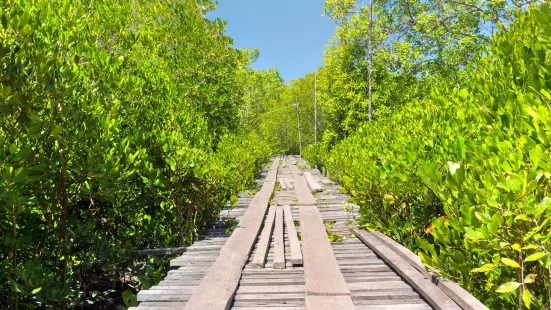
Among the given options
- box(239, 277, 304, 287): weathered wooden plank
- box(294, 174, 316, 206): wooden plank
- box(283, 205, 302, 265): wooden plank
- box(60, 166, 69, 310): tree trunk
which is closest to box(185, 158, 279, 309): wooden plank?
box(239, 277, 304, 287): weathered wooden plank

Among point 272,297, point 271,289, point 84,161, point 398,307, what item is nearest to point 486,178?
point 398,307

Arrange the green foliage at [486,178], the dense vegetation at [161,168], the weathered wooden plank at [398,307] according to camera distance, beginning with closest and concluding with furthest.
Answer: the green foliage at [486,178]
the dense vegetation at [161,168]
the weathered wooden plank at [398,307]

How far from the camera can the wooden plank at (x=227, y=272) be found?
3.70 meters

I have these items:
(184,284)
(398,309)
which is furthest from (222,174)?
(398,309)

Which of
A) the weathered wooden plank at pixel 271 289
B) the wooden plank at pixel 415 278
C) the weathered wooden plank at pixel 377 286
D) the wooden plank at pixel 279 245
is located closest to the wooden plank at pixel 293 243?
the wooden plank at pixel 279 245

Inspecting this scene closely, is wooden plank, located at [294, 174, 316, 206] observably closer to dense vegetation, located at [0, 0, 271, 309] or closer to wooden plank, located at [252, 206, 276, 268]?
wooden plank, located at [252, 206, 276, 268]

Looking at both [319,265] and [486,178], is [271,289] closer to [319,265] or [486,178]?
[319,265]

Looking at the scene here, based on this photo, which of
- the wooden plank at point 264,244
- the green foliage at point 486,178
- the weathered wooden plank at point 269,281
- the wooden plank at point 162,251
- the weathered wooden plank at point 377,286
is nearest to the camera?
the green foliage at point 486,178

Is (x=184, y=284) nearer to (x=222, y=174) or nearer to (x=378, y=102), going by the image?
(x=222, y=174)

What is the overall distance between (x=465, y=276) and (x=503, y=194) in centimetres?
128

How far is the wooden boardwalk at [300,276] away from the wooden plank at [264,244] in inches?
0.6

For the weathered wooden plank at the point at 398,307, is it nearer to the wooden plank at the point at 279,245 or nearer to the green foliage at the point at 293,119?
the wooden plank at the point at 279,245

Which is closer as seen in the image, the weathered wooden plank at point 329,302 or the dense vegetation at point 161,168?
the dense vegetation at point 161,168

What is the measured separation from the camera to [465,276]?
3.54 metres
